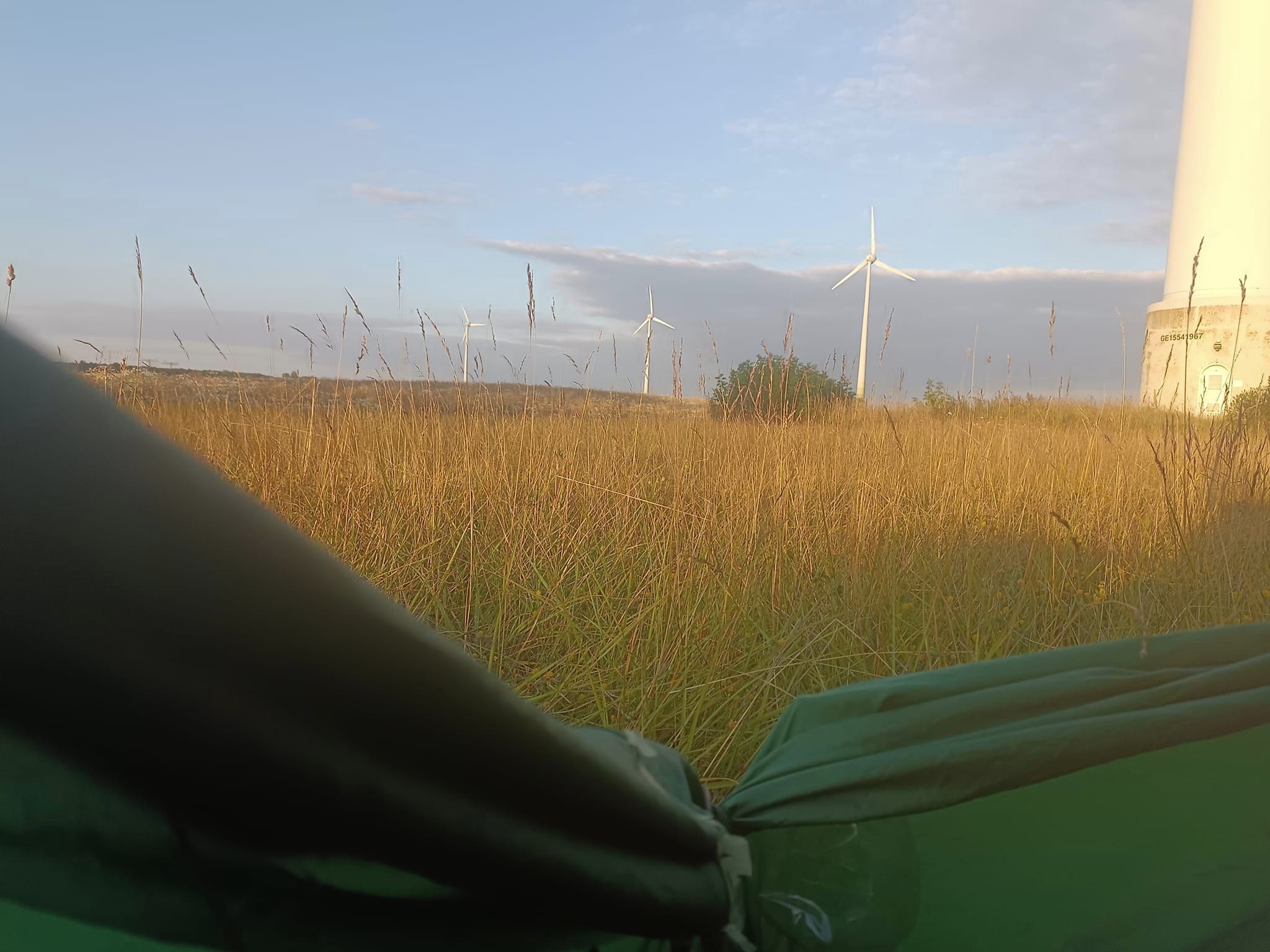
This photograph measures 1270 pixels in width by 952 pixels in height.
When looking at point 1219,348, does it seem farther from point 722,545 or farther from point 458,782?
point 458,782

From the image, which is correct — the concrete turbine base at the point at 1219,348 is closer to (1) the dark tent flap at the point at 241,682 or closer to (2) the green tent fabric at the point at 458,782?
(2) the green tent fabric at the point at 458,782

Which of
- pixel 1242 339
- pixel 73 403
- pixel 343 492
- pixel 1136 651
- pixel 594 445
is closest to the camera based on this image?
pixel 73 403

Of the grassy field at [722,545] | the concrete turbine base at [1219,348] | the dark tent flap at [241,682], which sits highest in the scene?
the concrete turbine base at [1219,348]

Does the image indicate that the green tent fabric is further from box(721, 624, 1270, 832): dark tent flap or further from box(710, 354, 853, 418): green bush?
box(710, 354, 853, 418): green bush

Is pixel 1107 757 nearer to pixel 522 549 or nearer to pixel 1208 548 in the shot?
pixel 522 549

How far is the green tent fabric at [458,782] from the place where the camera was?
294mm

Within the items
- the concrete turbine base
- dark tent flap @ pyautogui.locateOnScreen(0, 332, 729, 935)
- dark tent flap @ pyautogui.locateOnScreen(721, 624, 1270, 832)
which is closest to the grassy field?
dark tent flap @ pyautogui.locateOnScreen(721, 624, 1270, 832)

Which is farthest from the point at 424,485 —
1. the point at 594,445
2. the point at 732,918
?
the point at 732,918

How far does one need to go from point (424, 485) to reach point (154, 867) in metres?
2.45

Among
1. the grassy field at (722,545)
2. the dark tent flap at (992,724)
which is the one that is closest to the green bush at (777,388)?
the grassy field at (722,545)

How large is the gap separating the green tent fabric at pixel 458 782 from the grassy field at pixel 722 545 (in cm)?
89

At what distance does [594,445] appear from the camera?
12.2ft

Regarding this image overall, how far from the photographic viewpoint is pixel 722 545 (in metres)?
2.26

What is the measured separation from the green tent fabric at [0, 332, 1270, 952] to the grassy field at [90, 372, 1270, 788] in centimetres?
89
